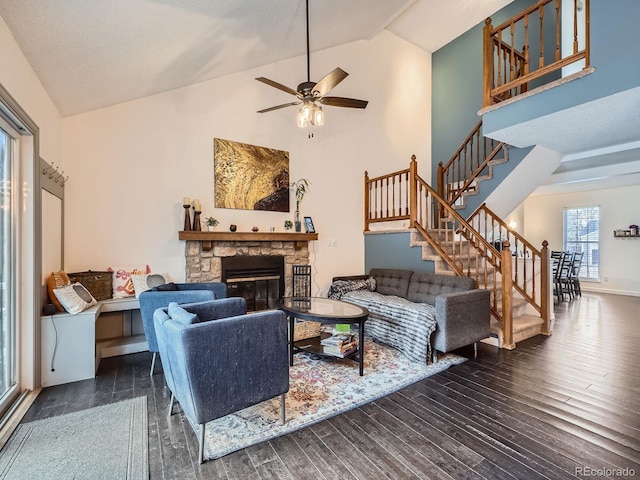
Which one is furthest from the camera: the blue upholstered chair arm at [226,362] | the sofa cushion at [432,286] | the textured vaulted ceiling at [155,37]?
the sofa cushion at [432,286]

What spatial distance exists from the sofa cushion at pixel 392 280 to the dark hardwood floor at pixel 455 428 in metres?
1.51

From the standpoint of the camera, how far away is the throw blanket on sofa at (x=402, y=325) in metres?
3.38

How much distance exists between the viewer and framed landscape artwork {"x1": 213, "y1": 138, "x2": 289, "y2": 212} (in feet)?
15.2

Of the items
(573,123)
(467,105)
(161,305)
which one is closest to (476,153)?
(467,105)

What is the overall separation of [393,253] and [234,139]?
122 inches

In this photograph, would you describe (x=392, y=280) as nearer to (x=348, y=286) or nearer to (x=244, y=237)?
(x=348, y=286)

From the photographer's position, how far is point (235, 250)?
4621mm

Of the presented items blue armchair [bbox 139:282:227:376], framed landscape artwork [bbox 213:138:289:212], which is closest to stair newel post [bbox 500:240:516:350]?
framed landscape artwork [bbox 213:138:289:212]

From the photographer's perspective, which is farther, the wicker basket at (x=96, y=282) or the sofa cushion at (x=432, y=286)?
the sofa cushion at (x=432, y=286)

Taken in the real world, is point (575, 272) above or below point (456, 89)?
below

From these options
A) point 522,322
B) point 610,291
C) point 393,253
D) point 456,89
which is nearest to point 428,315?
point 522,322

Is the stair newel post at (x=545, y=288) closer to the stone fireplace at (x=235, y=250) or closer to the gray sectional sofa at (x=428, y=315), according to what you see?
the gray sectional sofa at (x=428, y=315)

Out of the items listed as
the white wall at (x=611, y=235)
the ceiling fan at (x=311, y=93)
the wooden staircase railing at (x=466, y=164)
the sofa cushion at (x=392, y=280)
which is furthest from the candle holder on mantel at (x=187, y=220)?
the white wall at (x=611, y=235)

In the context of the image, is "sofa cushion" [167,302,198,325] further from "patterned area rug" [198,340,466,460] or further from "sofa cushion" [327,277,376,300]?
"sofa cushion" [327,277,376,300]
